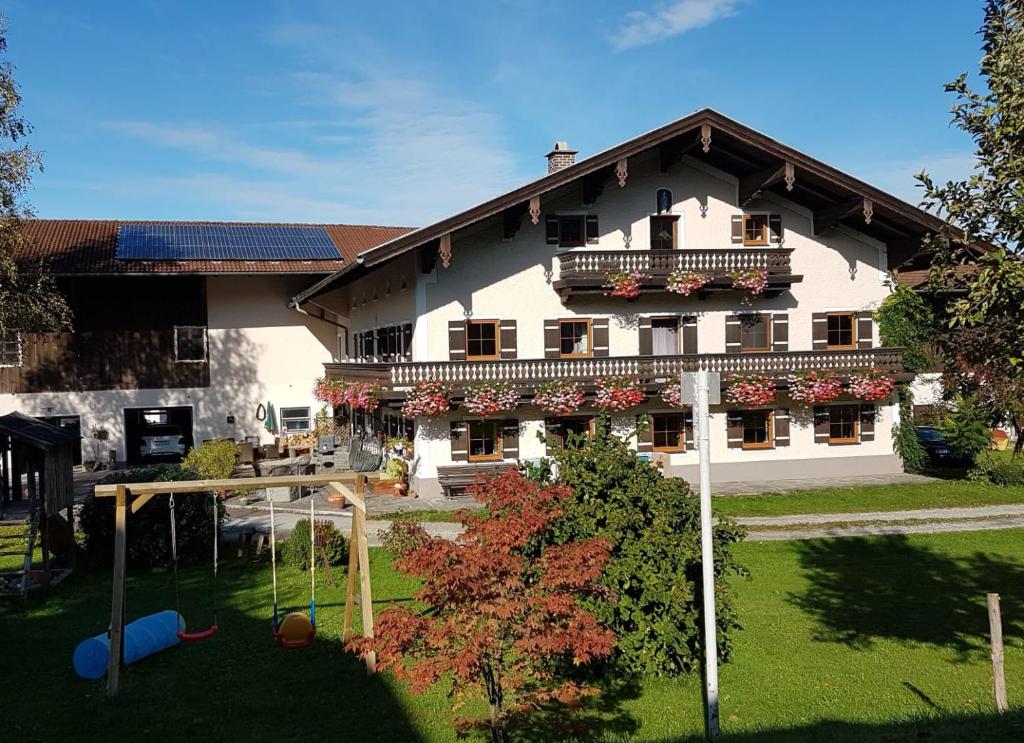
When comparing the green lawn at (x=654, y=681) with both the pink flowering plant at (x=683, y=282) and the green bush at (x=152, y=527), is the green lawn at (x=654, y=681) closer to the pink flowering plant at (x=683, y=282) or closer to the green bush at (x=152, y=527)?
the green bush at (x=152, y=527)

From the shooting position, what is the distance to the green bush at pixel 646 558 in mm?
10281

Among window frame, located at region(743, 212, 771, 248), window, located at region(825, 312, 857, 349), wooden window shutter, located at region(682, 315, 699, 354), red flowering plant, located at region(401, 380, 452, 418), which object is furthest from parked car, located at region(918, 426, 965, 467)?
red flowering plant, located at region(401, 380, 452, 418)

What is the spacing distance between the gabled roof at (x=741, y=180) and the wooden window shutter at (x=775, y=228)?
751 mm

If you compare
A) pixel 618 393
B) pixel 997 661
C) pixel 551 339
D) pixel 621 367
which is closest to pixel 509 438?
pixel 551 339

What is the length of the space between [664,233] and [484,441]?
26.5 ft

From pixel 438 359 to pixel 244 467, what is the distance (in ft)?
30.2

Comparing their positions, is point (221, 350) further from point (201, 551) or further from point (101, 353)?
point (201, 551)

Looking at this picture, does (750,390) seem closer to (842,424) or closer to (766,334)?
(766,334)

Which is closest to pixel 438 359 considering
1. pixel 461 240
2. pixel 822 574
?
pixel 461 240

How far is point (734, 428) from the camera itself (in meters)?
26.8

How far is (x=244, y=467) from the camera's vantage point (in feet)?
98.9

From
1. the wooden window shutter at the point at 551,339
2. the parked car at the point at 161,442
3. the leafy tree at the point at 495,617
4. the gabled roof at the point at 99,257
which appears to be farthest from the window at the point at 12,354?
the leafy tree at the point at 495,617

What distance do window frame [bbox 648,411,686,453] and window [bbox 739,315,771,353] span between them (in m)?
→ 2.84

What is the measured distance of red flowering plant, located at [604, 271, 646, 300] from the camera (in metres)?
25.0
